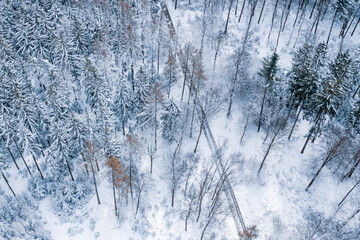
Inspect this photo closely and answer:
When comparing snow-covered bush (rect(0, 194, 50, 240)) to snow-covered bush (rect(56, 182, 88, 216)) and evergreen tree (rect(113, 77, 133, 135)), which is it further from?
evergreen tree (rect(113, 77, 133, 135))

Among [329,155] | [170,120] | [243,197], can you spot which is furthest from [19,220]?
[329,155]

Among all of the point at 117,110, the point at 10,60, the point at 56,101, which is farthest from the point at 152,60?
the point at 10,60

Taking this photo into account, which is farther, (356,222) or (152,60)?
(152,60)

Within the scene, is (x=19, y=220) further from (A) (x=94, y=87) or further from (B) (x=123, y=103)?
(B) (x=123, y=103)

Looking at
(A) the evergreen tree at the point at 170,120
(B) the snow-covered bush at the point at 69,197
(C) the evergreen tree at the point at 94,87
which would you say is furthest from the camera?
(A) the evergreen tree at the point at 170,120

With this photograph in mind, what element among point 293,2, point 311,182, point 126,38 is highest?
point 293,2

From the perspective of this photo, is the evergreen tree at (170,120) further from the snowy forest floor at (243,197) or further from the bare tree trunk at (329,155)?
the bare tree trunk at (329,155)

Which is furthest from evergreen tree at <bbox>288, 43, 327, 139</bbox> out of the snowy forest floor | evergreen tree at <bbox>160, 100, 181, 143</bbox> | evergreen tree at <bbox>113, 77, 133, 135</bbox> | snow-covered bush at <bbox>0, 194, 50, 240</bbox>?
snow-covered bush at <bbox>0, 194, 50, 240</bbox>

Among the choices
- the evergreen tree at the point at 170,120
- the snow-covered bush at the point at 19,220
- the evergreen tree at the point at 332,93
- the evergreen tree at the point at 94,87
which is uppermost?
the evergreen tree at the point at 332,93

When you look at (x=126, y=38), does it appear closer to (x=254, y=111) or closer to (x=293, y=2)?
(x=254, y=111)

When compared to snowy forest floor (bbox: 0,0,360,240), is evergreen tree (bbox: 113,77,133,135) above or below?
above

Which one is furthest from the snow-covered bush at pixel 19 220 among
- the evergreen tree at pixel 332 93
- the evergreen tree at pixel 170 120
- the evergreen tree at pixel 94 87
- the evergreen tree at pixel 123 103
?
the evergreen tree at pixel 332 93
